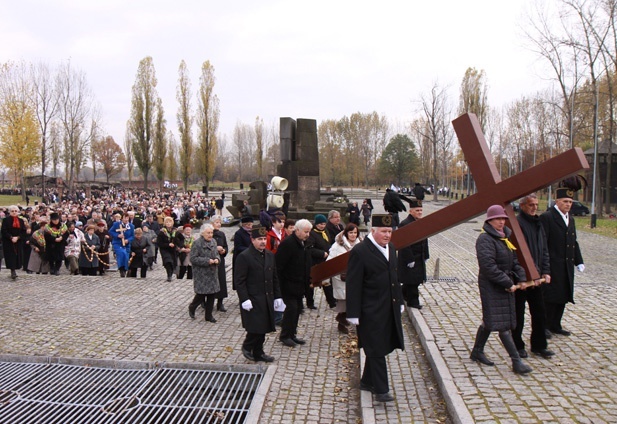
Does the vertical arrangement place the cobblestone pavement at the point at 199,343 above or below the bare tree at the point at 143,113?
below

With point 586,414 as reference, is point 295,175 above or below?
above

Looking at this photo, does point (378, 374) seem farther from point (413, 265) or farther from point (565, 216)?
point (565, 216)

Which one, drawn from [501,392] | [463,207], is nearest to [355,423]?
[501,392]

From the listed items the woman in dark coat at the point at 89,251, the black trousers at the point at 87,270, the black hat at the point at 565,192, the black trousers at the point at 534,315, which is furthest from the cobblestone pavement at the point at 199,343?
the black hat at the point at 565,192

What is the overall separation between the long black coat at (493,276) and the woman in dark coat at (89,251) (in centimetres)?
1021

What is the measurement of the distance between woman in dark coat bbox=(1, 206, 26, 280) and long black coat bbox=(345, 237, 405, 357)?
32.7ft

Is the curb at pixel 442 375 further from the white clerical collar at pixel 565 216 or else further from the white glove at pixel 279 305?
the white clerical collar at pixel 565 216

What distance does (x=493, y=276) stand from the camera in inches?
207

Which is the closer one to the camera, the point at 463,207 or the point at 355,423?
the point at 355,423

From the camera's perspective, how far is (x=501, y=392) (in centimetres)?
489

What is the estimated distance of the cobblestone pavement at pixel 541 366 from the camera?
447 cm

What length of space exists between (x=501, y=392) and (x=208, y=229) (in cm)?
525

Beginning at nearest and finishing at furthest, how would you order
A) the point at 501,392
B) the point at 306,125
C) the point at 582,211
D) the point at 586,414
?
the point at 586,414, the point at 501,392, the point at 306,125, the point at 582,211

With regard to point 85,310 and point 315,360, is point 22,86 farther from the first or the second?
point 315,360
